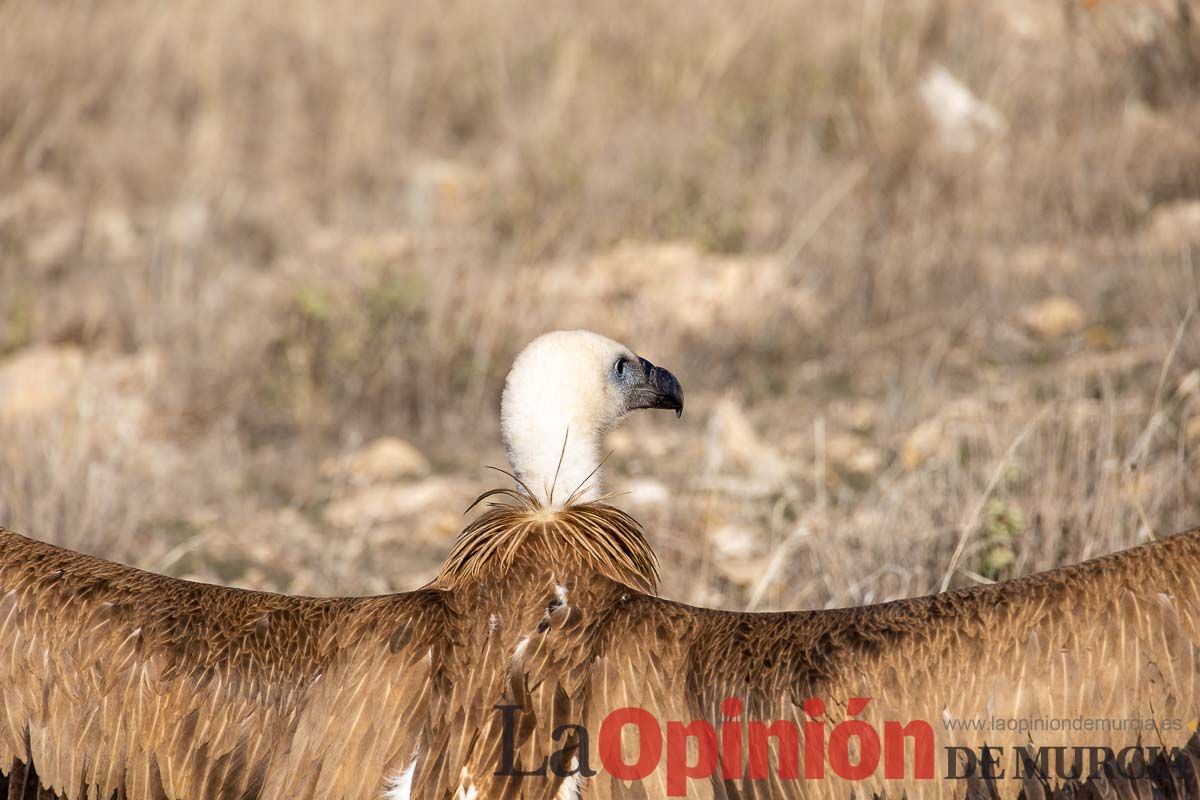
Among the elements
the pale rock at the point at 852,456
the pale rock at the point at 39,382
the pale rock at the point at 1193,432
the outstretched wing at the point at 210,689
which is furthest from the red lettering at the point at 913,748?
the pale rock at the point at 39,382

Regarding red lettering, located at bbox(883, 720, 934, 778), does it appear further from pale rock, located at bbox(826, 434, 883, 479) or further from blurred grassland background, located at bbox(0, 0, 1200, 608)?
pale rock, located at bbox(826, 434, 883, 479)

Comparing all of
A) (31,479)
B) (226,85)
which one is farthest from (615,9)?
(31,479)

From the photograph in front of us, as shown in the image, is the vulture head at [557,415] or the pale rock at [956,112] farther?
the pale rock at [956,112]

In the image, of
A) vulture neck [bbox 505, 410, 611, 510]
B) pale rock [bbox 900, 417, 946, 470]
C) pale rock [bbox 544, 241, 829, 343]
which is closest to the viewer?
vulture neck [bbox 505, 410, 611, 510]

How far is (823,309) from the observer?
7.45 metres

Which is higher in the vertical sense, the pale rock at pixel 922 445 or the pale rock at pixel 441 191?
the pale rock at pixel 441 191

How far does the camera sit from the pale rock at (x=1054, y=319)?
6.91m

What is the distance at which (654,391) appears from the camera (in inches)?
144

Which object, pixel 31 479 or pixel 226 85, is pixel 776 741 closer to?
pixel 31 479

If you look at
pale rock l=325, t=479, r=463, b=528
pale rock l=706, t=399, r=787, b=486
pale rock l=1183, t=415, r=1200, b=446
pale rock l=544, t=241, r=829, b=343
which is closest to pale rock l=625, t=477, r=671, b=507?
pale rock l=706, t=399, r=787, b=486

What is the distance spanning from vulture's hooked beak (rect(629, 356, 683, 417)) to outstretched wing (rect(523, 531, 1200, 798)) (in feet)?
3.08

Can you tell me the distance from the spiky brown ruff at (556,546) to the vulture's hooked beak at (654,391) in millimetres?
428

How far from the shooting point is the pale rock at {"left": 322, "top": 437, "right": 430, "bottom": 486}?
6137 millimetres

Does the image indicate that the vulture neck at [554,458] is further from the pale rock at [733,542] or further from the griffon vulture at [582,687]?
the pale rock at [733,542]
